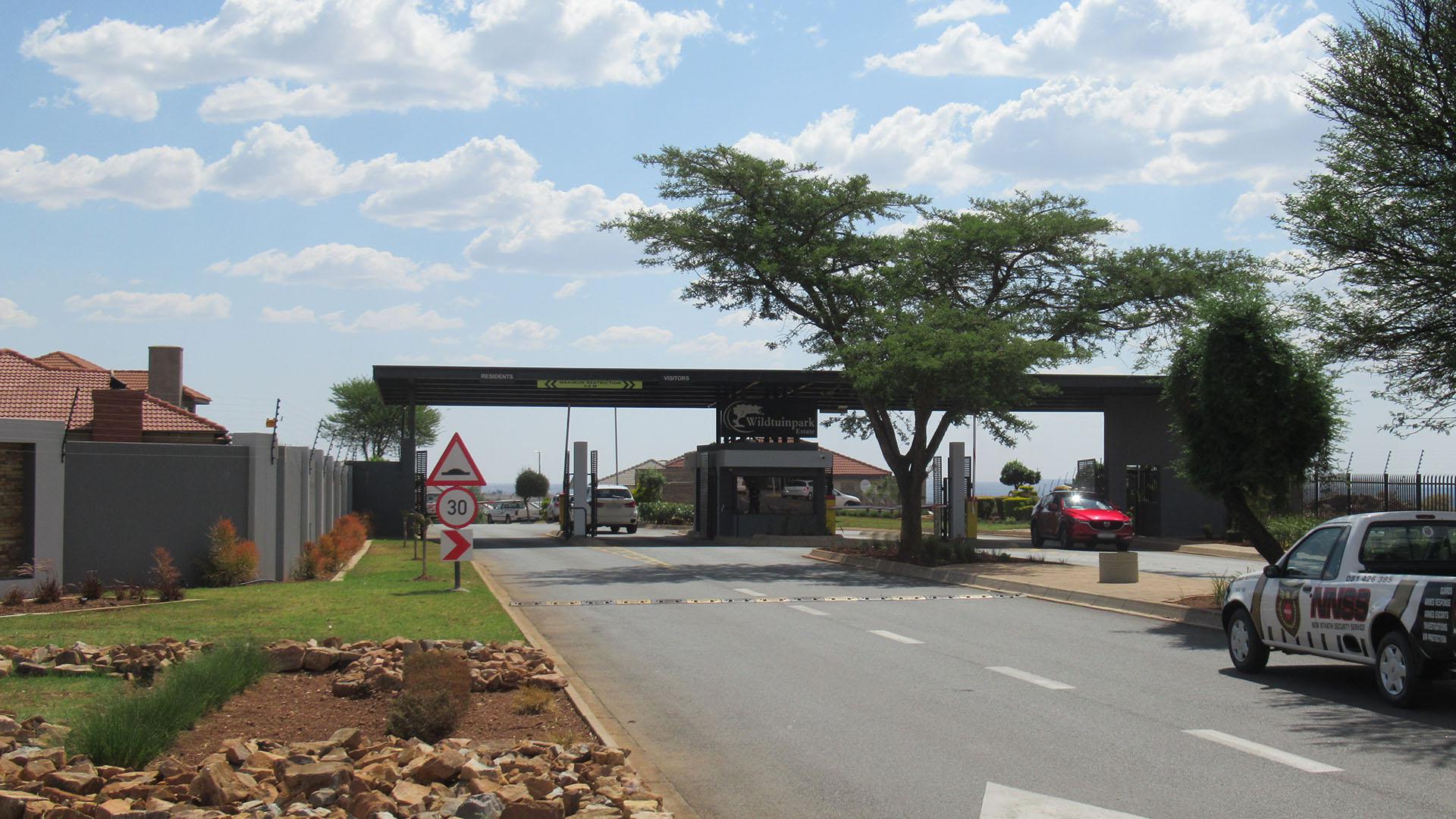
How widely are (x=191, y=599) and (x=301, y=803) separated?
12.1m

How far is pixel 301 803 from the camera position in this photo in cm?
637

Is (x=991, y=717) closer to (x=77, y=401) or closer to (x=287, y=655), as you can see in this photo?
(x=287, y=655)

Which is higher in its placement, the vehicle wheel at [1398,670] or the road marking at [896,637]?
the vehicle wheel at [1398,670]

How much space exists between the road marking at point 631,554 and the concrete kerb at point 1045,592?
412cm

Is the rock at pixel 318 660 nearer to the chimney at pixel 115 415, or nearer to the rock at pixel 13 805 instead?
the rock at pixel 13 805

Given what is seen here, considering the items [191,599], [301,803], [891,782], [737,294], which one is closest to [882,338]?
[737,294]

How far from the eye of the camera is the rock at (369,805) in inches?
245

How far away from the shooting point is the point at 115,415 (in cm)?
2061

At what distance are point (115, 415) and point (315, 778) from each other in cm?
1602

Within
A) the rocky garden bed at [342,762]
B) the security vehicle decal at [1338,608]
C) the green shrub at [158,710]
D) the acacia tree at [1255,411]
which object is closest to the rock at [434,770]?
the rocky garden bed at [342,762]

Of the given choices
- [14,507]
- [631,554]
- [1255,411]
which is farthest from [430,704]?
[631,554]

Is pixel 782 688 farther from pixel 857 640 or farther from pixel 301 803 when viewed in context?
pixel 301 803

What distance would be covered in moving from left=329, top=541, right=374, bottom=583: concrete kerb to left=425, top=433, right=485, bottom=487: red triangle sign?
3.45m

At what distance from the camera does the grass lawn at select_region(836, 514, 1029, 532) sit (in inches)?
2121
